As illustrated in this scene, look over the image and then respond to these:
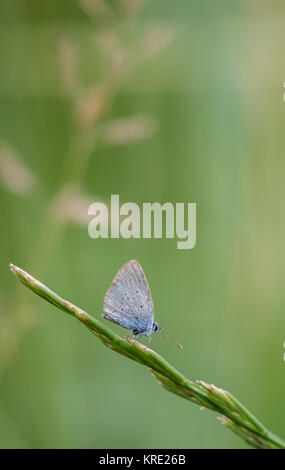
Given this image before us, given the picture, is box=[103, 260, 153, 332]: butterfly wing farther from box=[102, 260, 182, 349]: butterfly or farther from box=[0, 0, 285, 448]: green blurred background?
box=[0, 0, 285, 448]: green blurred background

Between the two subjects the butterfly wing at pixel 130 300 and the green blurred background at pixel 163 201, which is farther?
the green blurred background at pixel 163 201

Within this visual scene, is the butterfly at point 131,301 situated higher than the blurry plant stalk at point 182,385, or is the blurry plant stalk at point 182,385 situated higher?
the butterfly at point 131,301

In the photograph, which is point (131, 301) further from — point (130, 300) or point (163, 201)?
point (163, 201)

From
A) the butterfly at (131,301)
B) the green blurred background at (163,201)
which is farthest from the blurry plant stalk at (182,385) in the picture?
the green blurred background at (163,201)

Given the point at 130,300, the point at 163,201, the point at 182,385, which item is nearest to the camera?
the point at 182,385

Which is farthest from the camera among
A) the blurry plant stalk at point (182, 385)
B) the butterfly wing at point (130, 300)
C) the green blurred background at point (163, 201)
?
the green blurred background at point (163, 201)

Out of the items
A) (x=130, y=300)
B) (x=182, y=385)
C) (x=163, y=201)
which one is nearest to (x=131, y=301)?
(x=130, y=300)

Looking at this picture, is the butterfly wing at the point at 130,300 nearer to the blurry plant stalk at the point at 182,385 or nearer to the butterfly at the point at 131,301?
the butterfly at the point at 131,301

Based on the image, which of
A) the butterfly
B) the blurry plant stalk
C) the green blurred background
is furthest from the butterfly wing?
the green blurred background
